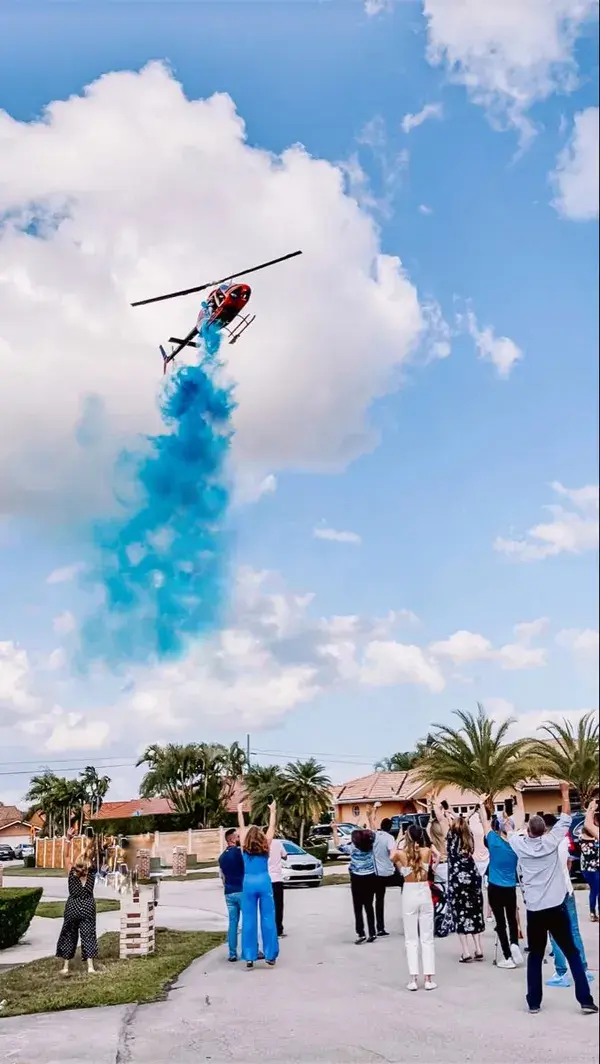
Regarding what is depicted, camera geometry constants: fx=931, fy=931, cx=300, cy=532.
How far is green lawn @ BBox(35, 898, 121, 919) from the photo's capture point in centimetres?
2261

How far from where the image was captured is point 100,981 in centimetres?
1170

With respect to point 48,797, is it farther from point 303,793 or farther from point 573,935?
point 573,935

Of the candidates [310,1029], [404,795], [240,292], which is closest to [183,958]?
[310,1029]

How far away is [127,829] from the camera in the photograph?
1561 inches

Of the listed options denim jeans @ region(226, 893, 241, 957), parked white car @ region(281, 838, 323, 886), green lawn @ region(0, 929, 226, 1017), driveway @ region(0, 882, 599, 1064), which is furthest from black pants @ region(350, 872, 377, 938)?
parked white car @ region(281, 838, 323, 886)

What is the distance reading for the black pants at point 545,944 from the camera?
868 cm

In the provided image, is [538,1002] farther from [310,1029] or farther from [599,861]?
[599,861]

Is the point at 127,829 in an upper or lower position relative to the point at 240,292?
lower

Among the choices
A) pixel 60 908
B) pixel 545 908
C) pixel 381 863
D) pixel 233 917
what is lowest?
pixel 60 908

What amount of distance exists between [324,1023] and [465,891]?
11.8 ft

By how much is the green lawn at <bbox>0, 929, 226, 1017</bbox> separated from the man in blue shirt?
411 centimetres

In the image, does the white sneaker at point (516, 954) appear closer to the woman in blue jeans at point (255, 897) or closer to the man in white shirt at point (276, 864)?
the woman in blue jeans at point (255, 897)

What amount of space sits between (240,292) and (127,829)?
77.9 feet

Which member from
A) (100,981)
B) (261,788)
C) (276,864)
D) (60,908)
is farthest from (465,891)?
(261,788)
